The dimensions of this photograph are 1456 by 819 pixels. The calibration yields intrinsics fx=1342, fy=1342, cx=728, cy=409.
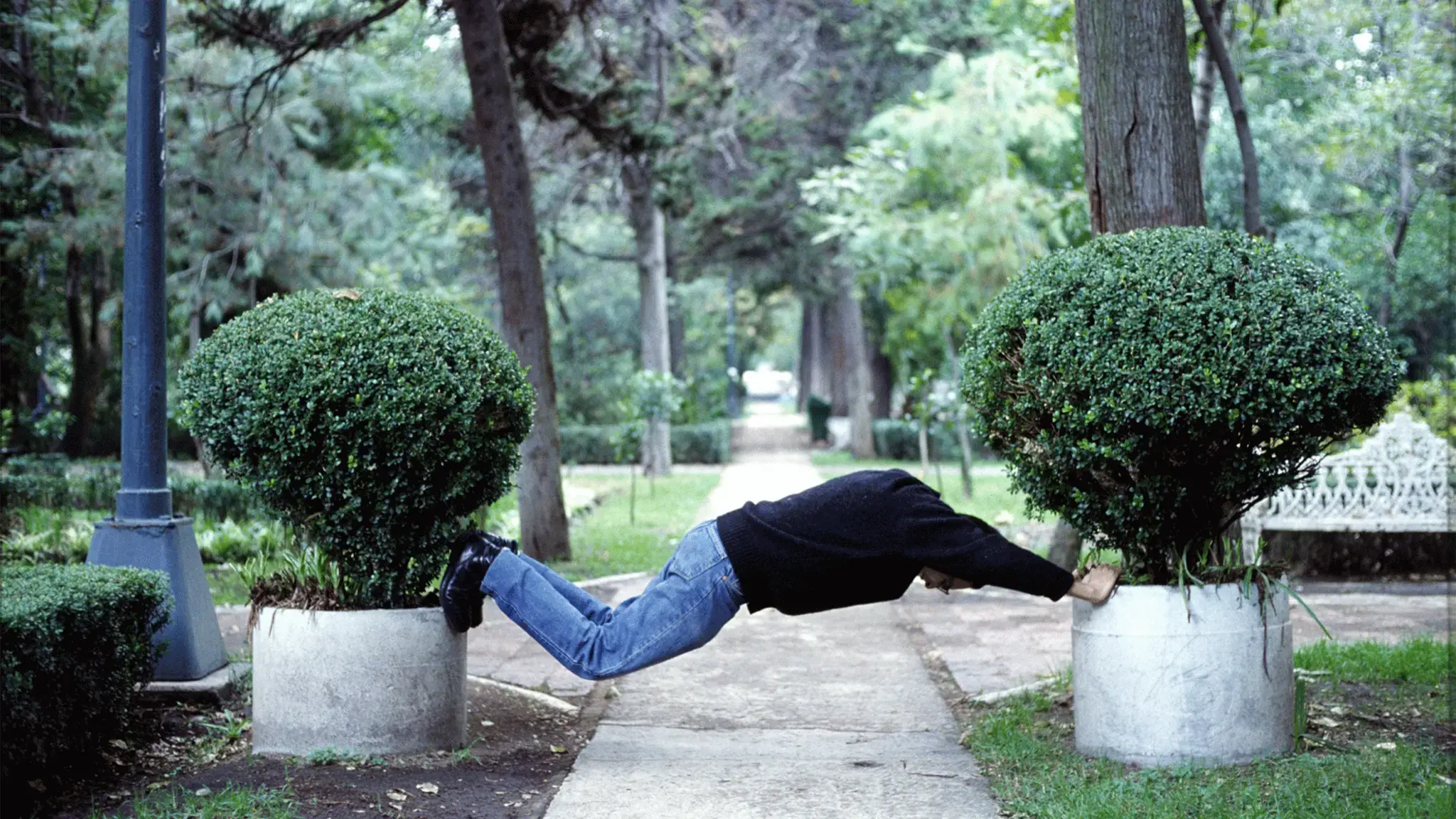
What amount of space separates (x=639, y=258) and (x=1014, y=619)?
17440 millimetres

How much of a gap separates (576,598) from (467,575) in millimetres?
411

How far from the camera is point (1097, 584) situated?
16.4ft

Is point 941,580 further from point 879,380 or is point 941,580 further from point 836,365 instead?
point 836,365

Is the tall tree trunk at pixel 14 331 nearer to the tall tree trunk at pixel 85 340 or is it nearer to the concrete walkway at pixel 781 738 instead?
the tall tree trunk at pixel 85 340

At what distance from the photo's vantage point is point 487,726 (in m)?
5.82

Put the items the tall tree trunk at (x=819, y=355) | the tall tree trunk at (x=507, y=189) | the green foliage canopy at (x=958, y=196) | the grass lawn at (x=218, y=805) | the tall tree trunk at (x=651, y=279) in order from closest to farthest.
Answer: the grass lawn at (x=218, y=805), the tall tree trunk at (x=507, y=189), the green foliage canopy at (x=958, y=196), the tall tree trunk at (x=651, y=279), the tall tree trunk at (x=819, y=355)

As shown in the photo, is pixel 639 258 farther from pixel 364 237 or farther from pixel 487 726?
pixel 487 726

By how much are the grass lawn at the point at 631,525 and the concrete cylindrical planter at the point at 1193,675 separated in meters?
5.29

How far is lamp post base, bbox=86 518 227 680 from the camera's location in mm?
5875

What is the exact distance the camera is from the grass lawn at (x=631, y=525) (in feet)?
40.7

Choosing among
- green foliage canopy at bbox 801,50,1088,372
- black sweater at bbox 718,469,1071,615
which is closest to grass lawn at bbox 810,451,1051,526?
black sweater at bbox 718,469,1071,615

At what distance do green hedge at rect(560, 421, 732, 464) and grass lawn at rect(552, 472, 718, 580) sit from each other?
209 inches

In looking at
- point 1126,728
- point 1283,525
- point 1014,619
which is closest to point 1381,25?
point 1283,525

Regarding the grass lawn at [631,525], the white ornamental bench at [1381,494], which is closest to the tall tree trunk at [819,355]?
the grass lawn at [631,525]
